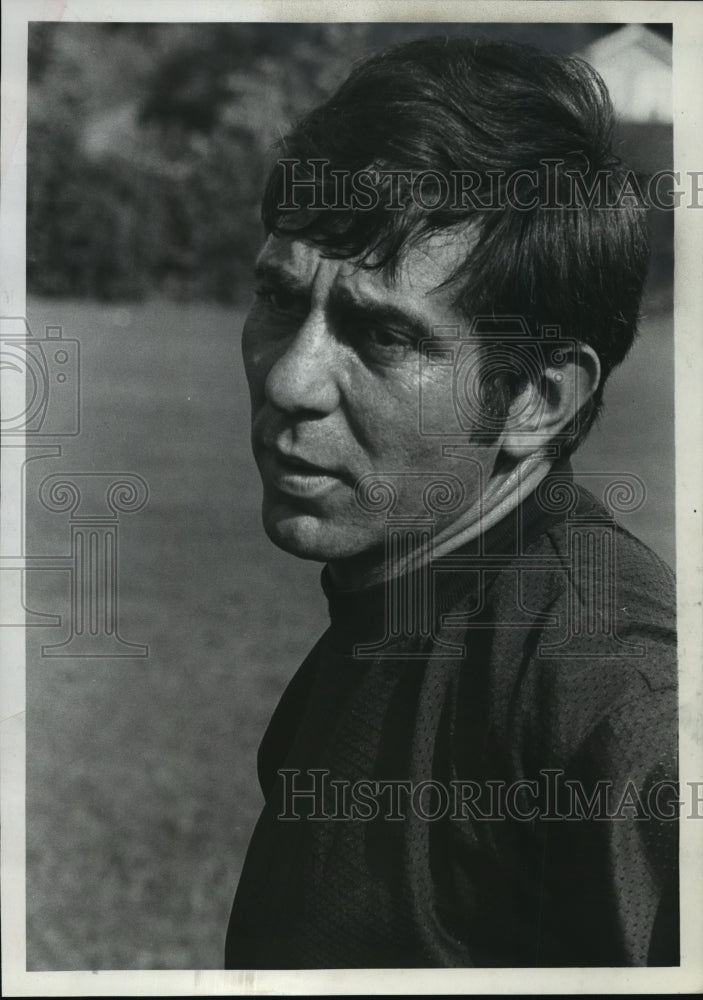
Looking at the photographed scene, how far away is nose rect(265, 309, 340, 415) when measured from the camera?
7.44 ft

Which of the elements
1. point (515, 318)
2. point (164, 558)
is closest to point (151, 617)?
point (164, 558)

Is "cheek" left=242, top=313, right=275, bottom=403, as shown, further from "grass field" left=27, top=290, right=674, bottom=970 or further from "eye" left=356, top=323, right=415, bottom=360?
"eye" left=356, top=323, right=415, bottom=360

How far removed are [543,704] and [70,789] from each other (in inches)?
42.2

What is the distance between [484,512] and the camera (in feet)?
7.63

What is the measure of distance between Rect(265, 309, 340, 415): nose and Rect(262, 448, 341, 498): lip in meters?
0.11

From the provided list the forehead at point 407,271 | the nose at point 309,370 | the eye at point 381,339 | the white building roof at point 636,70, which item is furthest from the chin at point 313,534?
the white building roof at point 636,70

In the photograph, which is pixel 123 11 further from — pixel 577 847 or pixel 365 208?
pixel 577 847

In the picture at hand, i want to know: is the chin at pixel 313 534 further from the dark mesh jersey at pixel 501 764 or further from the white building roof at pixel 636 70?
the white building roof at pixel 636 70

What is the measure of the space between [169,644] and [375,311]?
860 mm

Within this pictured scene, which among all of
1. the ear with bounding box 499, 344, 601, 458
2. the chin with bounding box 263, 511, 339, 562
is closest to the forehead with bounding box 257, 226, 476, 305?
the ear with bounding box 499, 344, 601, 458

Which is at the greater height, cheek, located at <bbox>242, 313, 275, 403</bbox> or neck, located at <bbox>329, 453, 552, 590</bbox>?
cheek, located at <bbox>242, 313, 275, 403</bbox>

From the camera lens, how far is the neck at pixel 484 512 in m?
2.32

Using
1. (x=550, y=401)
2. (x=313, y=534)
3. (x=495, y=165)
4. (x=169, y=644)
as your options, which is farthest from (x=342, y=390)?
(x=169, y=644)

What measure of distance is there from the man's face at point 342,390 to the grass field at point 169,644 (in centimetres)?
7
